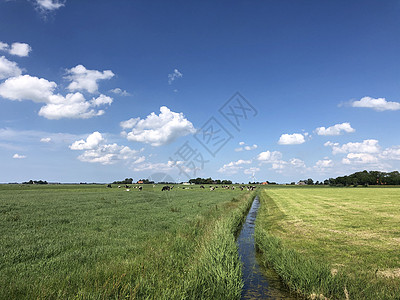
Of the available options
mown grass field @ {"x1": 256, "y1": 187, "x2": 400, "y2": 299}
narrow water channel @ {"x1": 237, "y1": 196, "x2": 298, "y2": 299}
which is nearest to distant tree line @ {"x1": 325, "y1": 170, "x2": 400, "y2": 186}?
mown grass field @ {"x1": 256, "y1": 187, "x2": 400, "y2": 299}

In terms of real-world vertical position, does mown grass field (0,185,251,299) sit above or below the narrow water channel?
above

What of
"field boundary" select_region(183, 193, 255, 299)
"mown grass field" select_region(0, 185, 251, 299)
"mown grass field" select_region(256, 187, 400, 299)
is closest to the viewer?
"mown grass field" select_region(0, 185, 251, 299)

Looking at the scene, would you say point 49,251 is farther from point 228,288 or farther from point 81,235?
point 228,288

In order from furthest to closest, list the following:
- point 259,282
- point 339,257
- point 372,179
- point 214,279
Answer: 1. point 372,179
2. point 339,257
3. point 259,282
4. point 214,279

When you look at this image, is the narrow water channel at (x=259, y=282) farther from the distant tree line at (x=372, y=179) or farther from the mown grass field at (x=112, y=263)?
the distant tree line at (x=372, y=179)

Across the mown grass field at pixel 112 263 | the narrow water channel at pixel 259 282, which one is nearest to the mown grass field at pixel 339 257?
the narrow water channel at pixel 259 282

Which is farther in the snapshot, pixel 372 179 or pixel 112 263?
pixel 372 179

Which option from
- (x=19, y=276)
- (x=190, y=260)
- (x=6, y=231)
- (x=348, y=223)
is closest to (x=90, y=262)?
(x=19, y=276)

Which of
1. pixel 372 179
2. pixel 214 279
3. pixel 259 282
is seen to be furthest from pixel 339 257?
pixel 372 179

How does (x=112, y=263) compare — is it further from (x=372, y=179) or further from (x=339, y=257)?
(x=372, y=179)

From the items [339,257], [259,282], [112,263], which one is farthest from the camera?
[339,257]

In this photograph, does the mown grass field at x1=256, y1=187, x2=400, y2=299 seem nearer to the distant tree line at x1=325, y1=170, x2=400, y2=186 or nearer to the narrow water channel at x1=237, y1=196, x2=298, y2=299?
the narrow water channel at x1=237, y1=196, x2=298, y2=299

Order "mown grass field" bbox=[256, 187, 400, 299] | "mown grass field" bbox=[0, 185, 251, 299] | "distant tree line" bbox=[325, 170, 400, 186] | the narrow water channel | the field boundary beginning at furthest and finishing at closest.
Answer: "distant tree line" bbox=[325, 170, 400, 186]
the narrow water channel
"mown grass field" bbox=[256, 187, 400, 299]
the field boundary
"mown grass field" bbox=[0, 185, 251, 299]

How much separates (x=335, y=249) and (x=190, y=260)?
8.21 meters
